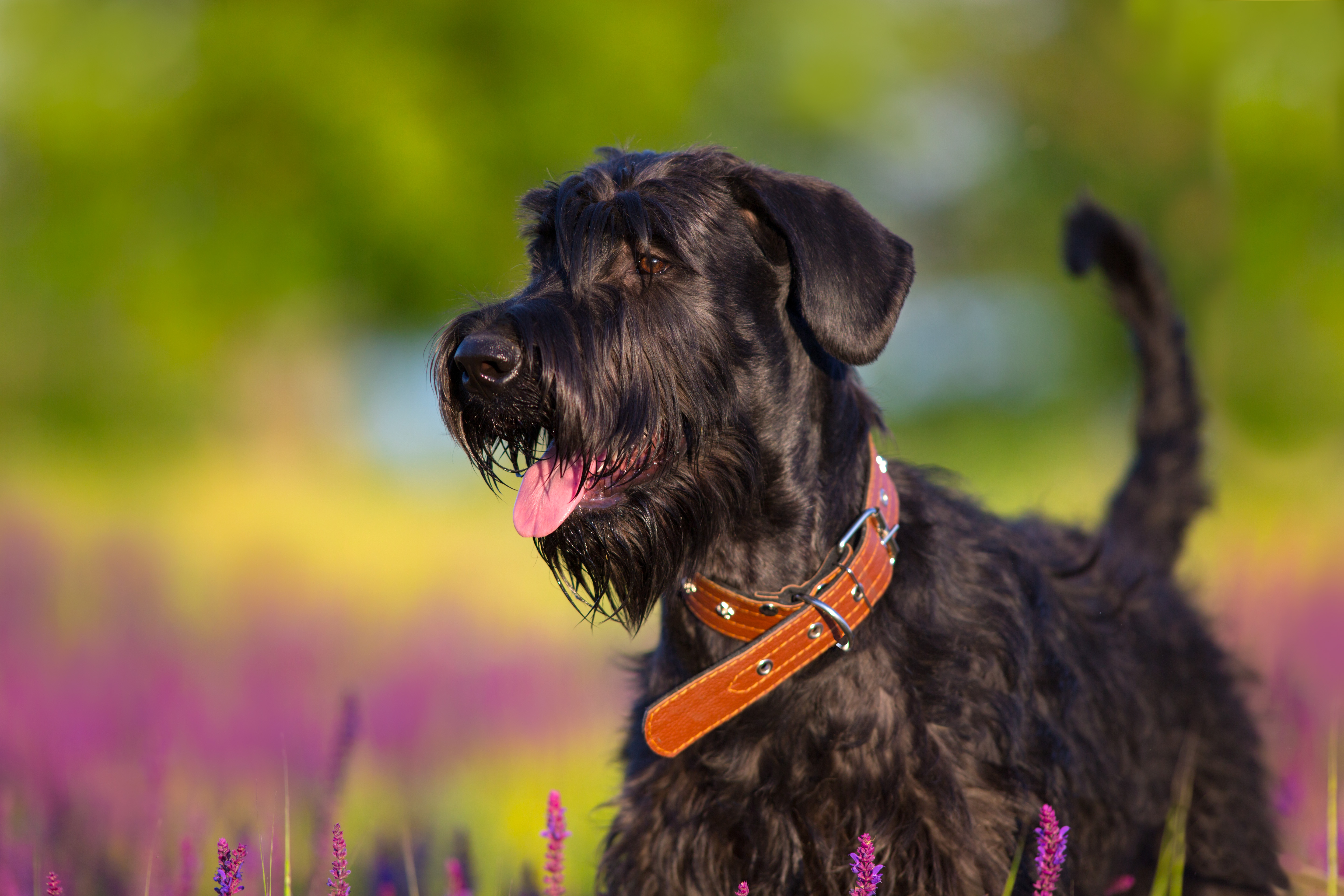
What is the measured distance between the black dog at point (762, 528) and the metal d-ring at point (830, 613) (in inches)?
3.2

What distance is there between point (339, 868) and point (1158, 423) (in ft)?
11.5

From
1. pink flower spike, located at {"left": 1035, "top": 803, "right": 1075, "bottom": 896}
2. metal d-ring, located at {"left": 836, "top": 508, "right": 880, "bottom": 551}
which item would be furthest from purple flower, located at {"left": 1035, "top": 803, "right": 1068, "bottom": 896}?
metal d-ring, located at {"left": 836, "top": 508, "right": 880, "bottom": 551}

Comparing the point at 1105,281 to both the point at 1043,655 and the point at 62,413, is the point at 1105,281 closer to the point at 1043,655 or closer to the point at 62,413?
the point at 1043,655

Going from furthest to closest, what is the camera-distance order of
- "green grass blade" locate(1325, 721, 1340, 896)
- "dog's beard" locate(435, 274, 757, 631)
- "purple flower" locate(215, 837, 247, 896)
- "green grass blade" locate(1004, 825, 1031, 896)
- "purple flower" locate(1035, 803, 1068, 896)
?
"green grass blade" locate(1325, 721, 1340, 896), "dog's beard" locate(435, 274, 757, 631), "green grass blade" locate(1004, 825, 1031, 896), "purple flower" locate(1035, 803, 1068, 896), "purple flower" locate(215, 837, 247, 896)

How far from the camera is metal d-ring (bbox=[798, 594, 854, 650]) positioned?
8.61 feet

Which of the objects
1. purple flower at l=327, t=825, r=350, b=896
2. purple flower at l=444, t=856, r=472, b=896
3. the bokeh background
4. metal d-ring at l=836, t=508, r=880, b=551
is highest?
the bokeh background

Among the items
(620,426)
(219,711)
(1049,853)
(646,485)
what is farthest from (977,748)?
(219,711)

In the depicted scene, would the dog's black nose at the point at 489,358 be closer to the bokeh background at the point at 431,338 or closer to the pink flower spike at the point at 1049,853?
the bokeh background at the point at 431,338

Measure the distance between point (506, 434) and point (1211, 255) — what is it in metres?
13.2

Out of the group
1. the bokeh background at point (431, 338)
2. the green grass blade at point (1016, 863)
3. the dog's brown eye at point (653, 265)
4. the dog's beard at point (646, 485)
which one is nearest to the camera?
the green grass blade at point (1016, 863)

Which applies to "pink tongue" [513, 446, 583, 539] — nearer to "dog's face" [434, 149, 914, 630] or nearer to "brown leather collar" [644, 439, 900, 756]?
"dog's face" [434, 149, 914, 630]

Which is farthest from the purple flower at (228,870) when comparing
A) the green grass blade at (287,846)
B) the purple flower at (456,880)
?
the purple flower at (456,880)

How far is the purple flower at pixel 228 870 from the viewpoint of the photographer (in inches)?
79.4

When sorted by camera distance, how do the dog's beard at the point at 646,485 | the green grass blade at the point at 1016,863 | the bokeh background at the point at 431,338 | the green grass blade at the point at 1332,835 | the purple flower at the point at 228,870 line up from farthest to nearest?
the bokeh background at the point at 431,338, the green grass blade at the point at 1332,835, the dog's beard at the point at 646,485, the green grass blade at the point at 1016,863, the purple flower at the point at 228,870
